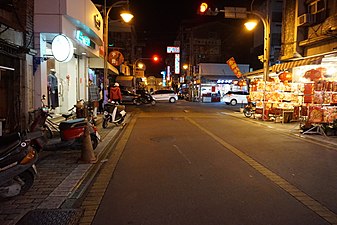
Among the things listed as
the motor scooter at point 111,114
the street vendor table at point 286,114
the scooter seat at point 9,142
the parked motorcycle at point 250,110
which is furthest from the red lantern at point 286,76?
the scooter seat at point 9,142

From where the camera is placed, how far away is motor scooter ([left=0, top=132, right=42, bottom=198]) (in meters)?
4.88

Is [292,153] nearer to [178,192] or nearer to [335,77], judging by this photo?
[178,192]

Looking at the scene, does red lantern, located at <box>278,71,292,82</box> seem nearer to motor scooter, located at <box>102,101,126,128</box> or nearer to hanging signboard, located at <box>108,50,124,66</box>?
motor scooter, located at <box>102,101,126,128</box>

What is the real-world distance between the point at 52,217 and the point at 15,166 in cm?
119

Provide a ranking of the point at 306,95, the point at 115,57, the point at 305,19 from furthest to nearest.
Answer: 1. the point at 115,57
2. the point at 305,19
3. the point at 306,95

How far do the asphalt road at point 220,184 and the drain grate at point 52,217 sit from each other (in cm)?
33

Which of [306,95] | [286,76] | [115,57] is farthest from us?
[115,57]

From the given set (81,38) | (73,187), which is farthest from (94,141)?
(81,38)

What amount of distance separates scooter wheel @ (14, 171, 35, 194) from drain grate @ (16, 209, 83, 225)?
3.41ft

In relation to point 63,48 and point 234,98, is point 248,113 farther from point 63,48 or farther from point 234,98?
point 234,98

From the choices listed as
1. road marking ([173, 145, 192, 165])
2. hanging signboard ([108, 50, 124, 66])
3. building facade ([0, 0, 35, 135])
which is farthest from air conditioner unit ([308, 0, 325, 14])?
building facade ([0, 0, 35, 135])

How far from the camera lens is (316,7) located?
18125mm

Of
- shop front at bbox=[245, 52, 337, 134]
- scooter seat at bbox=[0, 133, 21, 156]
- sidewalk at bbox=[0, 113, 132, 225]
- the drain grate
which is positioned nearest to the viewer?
the drain grate

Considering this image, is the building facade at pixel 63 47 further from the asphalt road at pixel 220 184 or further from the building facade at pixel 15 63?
the asphalt road at pixel 220 184
